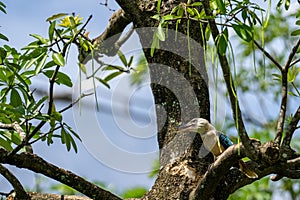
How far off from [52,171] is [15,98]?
11.2 inches

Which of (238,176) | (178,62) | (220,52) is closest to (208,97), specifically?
(178,62)

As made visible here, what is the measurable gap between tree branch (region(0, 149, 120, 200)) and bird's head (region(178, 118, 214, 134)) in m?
0.27

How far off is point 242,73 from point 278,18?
566mm

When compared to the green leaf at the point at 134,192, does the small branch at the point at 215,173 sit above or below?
above

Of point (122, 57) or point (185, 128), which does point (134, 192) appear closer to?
point (122, 57)

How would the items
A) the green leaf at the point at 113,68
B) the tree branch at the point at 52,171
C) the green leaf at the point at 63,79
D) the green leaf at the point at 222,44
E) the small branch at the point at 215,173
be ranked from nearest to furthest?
the green leaf at the point at 222,44 → the small branch at the point at 215,173 → the tree branch at the point at 52,171 → the green leaf at the point at 63,79 → the green leaf at the point at 113,68

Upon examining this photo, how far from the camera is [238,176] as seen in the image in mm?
1833

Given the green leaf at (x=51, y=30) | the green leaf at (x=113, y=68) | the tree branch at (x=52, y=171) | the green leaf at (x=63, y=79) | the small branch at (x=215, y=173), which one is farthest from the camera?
the green leaf at (x=113, y=68)

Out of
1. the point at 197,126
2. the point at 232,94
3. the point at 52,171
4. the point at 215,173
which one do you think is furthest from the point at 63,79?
the point at 232,94

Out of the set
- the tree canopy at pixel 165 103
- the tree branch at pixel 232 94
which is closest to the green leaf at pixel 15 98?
the tree canopy at pixel 165 103

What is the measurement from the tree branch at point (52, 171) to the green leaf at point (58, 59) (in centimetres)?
26

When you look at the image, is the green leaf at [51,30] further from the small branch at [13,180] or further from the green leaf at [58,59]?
the small branch at [13,180]

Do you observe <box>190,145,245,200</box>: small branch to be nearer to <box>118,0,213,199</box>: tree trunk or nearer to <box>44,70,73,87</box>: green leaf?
<box>118,0,213,199</box>: tree trunk

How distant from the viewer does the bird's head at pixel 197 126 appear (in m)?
1.82
